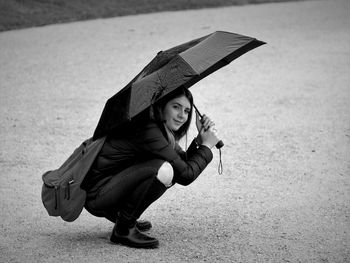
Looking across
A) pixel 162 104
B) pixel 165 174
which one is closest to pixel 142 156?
pixel 165 174

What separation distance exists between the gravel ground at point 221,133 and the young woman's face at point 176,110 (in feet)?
2.46

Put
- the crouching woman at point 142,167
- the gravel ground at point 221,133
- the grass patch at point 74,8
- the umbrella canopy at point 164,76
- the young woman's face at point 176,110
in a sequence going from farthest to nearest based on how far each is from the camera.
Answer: the grass patch at point 74,8
the gravel ground at point 221,133
the young woman's face at point 176,110
the crouching woman at point 142,167
the umbrella canopy at point 164,76

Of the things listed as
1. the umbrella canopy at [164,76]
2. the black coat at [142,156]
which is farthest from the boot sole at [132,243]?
the umbrella canopy at [164,76]

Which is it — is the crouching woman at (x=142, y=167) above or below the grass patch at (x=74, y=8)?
above

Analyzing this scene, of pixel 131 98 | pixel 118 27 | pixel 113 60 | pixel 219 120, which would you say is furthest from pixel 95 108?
pixel 118 27

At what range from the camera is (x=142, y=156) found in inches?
132

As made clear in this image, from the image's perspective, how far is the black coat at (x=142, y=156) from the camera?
324 cm

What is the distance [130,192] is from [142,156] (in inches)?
8.5

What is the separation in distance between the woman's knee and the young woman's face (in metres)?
0.31

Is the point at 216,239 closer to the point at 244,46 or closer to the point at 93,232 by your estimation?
the point at 93,232

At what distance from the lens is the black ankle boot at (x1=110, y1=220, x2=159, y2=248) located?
341cm

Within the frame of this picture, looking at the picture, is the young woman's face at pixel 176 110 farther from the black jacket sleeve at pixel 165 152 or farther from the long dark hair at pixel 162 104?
the black jacket sleeve at pixel 165 152

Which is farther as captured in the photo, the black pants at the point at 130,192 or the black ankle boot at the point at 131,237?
the black ankle boot at the point at 131,237

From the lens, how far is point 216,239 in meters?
3.61
